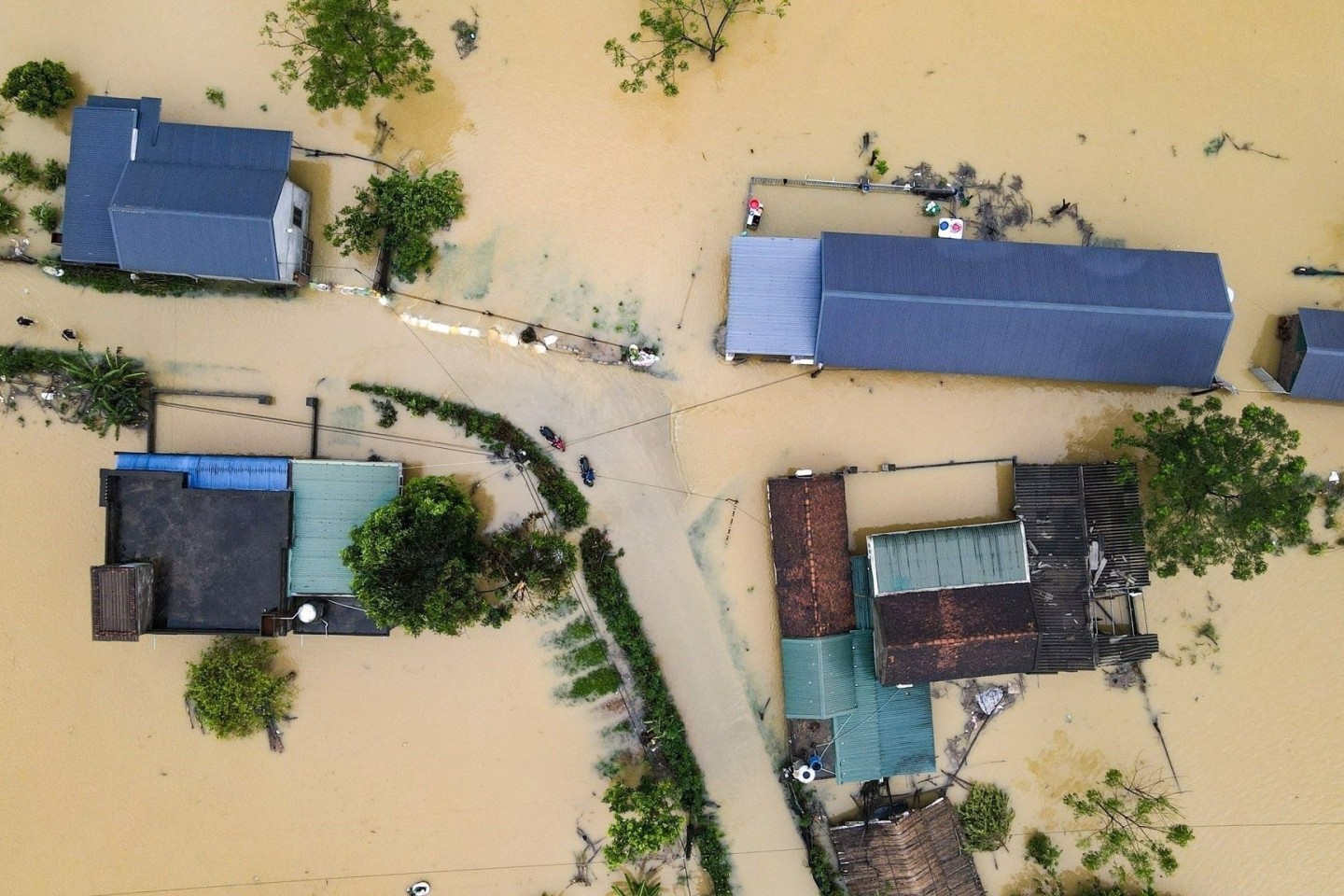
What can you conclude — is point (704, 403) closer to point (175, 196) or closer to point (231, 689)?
A: point (231, 689)

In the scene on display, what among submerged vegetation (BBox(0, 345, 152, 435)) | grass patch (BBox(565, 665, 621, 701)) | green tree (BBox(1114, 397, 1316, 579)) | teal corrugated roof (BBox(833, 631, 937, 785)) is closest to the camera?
green tree (BBox(1114, 397, 1316, 579))

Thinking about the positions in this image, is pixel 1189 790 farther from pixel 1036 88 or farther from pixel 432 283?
pixel 432 283

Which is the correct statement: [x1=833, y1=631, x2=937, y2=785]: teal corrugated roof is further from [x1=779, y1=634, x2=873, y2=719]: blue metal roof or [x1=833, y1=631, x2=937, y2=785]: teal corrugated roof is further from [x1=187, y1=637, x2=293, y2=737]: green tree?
[x1=187, y1=637, x2=293, y2=737]: green tree

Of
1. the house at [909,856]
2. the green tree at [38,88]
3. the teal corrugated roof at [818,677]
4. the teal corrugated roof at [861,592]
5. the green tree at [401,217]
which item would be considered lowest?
the house at [909,856]

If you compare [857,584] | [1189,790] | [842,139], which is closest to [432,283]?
[842,139]

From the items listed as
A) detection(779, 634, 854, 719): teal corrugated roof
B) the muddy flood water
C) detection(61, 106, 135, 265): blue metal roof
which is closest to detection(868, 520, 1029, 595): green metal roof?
the muddy flood water

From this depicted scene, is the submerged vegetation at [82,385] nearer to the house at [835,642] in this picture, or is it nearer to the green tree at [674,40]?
the green tree at [674,40]

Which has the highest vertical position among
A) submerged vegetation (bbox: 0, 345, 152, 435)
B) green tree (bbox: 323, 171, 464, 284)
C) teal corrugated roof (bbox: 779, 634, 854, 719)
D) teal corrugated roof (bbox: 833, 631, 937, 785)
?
green tree (bbox: 323, 171, 464, 284)

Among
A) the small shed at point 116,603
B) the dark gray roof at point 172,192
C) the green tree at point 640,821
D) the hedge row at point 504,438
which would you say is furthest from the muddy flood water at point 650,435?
the small shed at point 116,603
